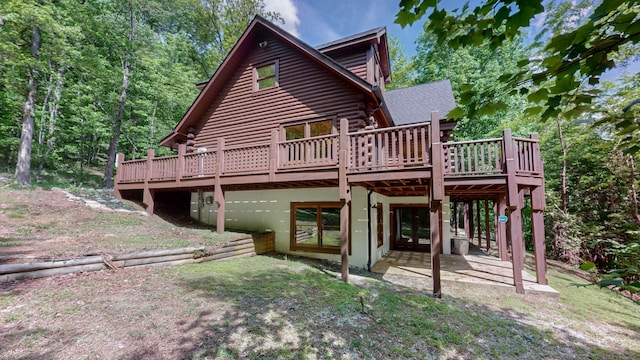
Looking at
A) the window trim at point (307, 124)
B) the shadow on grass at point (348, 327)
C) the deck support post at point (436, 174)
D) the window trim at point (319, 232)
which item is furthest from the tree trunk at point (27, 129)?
the deck support post at point (436, 174)

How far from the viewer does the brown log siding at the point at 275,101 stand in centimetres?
923

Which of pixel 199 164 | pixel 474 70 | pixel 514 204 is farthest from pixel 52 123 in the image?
pixel 474 70

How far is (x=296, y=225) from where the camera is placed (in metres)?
9.73

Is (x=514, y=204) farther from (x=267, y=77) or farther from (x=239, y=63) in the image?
(x=239, y=63)

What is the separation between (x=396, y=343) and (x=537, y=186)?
5.88 meters

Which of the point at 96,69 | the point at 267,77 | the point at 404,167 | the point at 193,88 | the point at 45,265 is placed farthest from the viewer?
the point at 193,88

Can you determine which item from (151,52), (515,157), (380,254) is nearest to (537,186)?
(515,157)

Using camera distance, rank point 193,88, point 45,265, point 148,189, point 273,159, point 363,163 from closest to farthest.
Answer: point 45,265
point 363,163
point 273,159
point 148,189
point 193,88

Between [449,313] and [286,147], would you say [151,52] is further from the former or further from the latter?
[449,313]

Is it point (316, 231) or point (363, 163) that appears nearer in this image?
point (363, 163)

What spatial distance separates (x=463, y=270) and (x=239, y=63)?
11747 millimetres

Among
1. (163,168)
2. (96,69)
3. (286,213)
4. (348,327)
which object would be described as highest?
(96,69)

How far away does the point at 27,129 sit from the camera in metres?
12.4

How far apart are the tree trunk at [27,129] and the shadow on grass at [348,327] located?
13.0 meters
